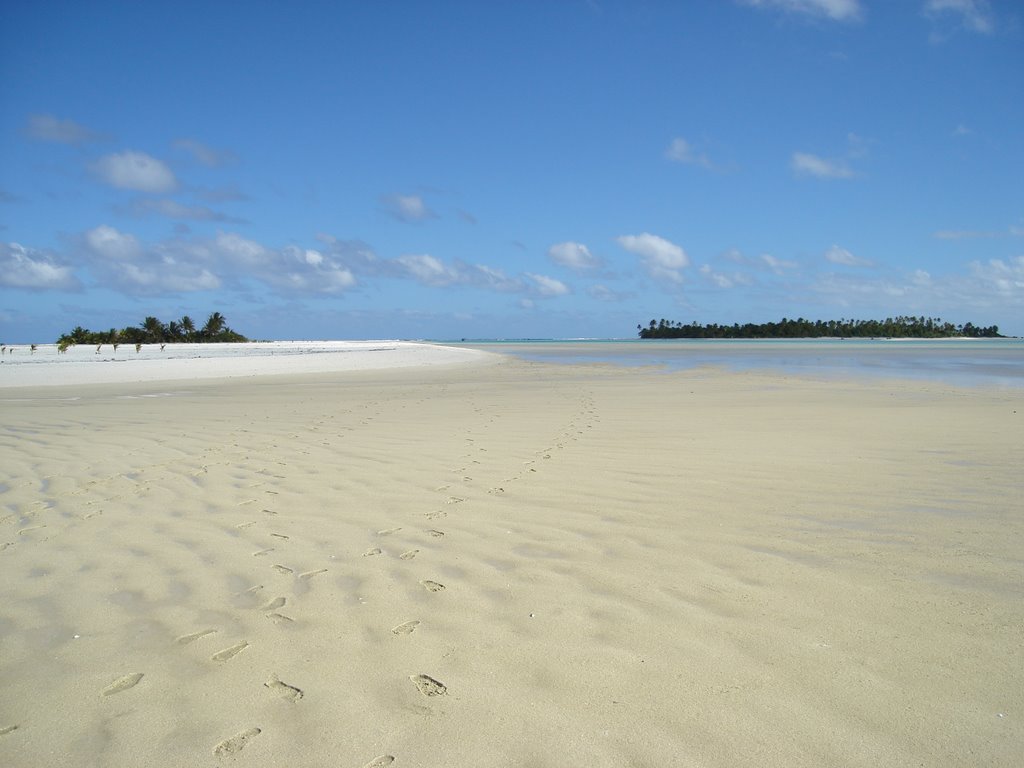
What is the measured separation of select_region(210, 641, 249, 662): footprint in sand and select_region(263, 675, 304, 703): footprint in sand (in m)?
0.31

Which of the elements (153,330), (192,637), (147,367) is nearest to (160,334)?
(153,330)

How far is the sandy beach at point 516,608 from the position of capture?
228 cm

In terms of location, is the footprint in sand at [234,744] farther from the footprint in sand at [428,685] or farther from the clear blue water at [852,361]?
the clear blue water at [852,361]

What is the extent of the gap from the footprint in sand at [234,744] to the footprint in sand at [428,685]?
0.60 metres

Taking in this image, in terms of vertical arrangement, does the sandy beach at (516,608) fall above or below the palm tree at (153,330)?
below

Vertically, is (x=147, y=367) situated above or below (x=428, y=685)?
above

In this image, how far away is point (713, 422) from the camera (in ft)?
33.1

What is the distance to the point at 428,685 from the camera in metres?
2.58

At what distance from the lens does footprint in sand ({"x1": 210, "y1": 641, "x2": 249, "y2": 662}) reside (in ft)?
9.24

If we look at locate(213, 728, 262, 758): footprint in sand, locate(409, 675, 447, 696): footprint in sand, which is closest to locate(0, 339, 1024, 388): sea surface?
locate(409, 675, 447, 696): footprint in sand

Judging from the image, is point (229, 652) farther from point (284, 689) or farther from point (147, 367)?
point (147, 367)

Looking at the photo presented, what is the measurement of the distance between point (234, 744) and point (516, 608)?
56.6 inches

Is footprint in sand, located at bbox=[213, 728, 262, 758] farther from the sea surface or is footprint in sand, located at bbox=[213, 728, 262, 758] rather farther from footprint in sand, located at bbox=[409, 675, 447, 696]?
the sea surface

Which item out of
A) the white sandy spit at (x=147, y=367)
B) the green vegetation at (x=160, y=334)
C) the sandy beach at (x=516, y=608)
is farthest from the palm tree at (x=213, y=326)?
the sandy beach at (x=516, y=608)
